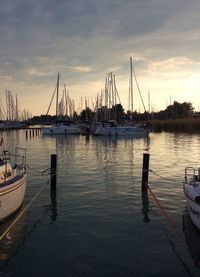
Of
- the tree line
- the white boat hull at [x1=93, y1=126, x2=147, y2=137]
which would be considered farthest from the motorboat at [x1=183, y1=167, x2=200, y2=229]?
the tree line

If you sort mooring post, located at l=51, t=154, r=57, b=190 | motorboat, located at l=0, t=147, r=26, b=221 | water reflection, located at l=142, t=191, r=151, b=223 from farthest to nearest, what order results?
1. mooring post, located at l=51, t=154, r=57, b=190
2. water reflection, located at l=142, t=191, r=151, b=223
3. motorboat, located at l=0, t=147, r=26, b=221

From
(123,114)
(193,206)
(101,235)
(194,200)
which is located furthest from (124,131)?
(101,235)

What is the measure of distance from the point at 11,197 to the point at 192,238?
6.81 m

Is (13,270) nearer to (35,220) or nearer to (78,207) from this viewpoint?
(35,220)

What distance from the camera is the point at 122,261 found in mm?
11242

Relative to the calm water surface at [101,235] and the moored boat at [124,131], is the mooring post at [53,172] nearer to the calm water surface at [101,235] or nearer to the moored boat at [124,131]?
the calm water surface at [101,235]

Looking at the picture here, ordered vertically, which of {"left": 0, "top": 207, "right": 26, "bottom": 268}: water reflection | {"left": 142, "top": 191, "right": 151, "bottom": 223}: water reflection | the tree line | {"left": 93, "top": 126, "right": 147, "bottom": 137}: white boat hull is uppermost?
the tree line

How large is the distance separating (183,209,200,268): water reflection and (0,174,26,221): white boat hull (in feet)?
21.4

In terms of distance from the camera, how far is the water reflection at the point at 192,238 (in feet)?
38.1

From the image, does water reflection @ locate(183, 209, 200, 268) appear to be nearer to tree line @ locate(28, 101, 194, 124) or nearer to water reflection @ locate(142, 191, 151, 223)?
water reflection @ locate(142, 191, 151, 223)

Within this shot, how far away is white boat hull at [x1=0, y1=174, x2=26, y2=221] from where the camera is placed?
46.1 feet

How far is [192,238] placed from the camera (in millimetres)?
13109

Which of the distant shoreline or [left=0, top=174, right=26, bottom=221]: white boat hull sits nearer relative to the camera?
[left=0, top=174, right=26, bottom=221]: white boat hull

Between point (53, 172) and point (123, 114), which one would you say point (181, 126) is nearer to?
point (123, 114)
